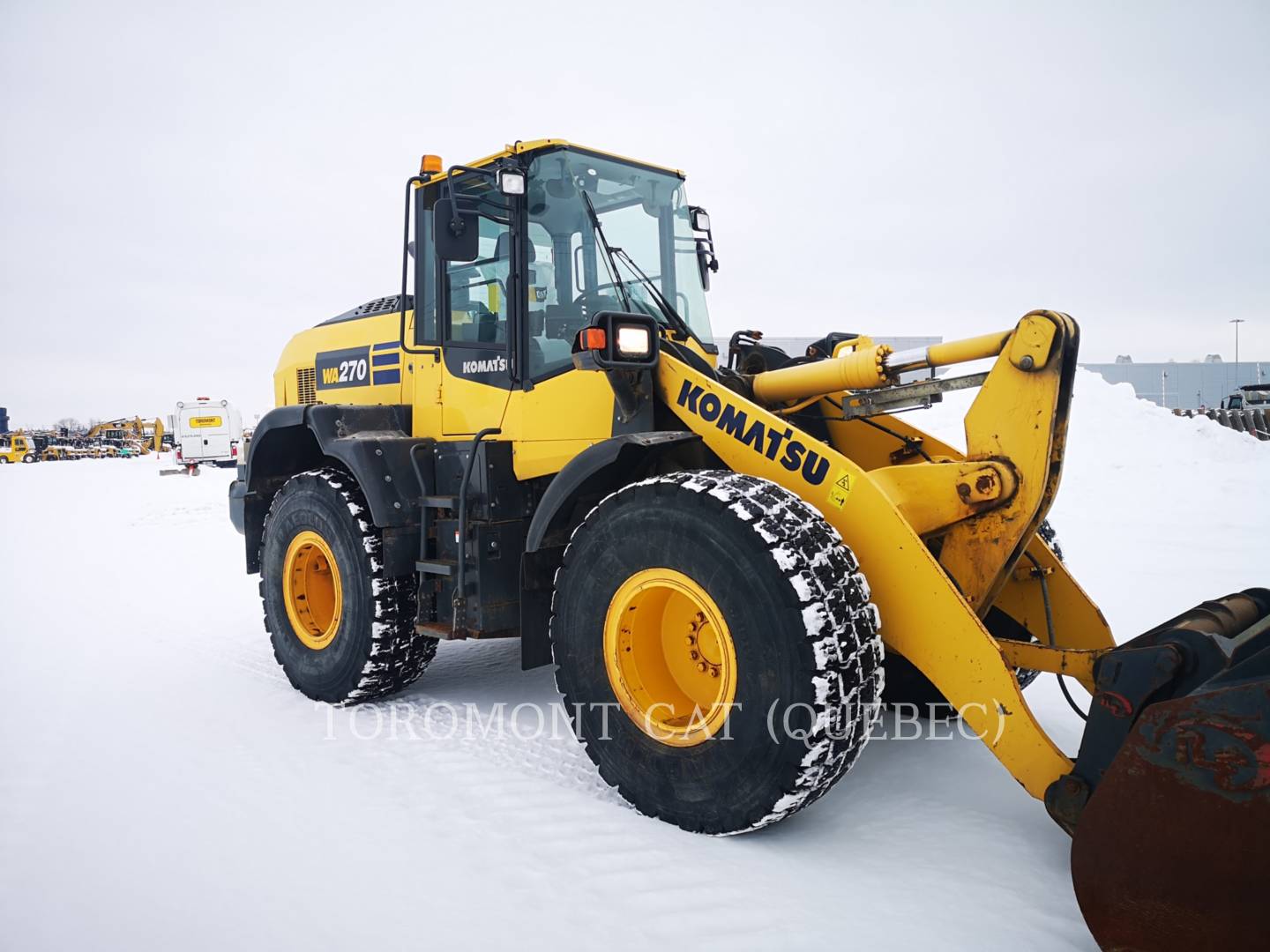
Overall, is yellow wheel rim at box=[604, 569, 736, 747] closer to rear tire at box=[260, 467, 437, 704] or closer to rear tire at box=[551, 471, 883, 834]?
rear tire at box=[551, 471, 883, 834]

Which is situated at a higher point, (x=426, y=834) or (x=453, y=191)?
(x=453, y=191)

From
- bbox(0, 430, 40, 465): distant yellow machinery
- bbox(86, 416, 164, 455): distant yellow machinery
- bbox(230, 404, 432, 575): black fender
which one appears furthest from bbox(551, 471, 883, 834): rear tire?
bbox(86, 416, 164, 455): distant yellow machinery

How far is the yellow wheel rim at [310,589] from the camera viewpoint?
508 cm

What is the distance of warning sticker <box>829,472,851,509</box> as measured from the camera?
314cm

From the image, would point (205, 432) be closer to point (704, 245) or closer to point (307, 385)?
point (307, 385)

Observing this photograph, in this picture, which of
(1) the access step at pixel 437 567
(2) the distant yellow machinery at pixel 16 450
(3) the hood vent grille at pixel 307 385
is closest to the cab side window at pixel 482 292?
(1) the access step at pixel 437 567

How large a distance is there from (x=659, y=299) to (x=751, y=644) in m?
1.99

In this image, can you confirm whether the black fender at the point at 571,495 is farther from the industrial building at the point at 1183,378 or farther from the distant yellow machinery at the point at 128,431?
the industrial building at the point at 1183,378

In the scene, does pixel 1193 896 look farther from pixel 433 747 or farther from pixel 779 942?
pixel 433 747

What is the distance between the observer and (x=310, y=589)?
5.32m

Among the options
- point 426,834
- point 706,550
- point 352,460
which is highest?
point 352,460

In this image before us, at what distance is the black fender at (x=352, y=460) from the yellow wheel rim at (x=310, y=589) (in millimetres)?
544

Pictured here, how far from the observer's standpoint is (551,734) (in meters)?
4.28

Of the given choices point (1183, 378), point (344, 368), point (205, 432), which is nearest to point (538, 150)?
point (344, 368)
